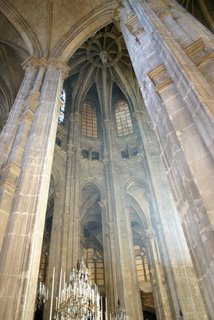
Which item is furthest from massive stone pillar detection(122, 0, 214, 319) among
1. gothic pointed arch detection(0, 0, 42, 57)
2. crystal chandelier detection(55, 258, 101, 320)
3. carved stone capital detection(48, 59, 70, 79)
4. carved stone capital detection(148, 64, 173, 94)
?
gothic pointed arch detection(0, 0, 42, 57)

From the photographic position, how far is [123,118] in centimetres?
1880

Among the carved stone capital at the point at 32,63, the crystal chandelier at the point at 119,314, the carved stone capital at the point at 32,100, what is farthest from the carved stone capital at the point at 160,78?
the crystal chandelier at the point at 119,314

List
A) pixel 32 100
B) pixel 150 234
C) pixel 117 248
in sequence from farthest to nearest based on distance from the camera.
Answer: pixel 150 234 → pixel 117 248 → pixel 32 100

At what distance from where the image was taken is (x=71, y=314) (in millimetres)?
7191

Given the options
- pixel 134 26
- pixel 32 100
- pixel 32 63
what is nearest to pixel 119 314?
pixel 32 100

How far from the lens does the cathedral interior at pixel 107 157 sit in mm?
4246

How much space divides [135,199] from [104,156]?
3.07m

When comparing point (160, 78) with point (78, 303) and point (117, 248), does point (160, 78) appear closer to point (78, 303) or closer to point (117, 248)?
point (78, 303)

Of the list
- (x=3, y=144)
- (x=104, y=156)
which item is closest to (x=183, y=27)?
(x=3, y=144)

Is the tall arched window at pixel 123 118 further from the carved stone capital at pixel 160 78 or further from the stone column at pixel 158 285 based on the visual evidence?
the carved stone capital at pixel 160 78

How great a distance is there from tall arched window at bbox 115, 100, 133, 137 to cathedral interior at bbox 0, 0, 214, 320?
3.9 inches

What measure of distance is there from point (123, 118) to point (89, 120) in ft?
7.87

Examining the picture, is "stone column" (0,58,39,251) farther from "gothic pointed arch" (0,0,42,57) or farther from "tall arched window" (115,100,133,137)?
"tall arched window" (115,100,133,137)

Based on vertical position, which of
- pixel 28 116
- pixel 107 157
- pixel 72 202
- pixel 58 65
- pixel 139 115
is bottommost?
pixel 28 116
